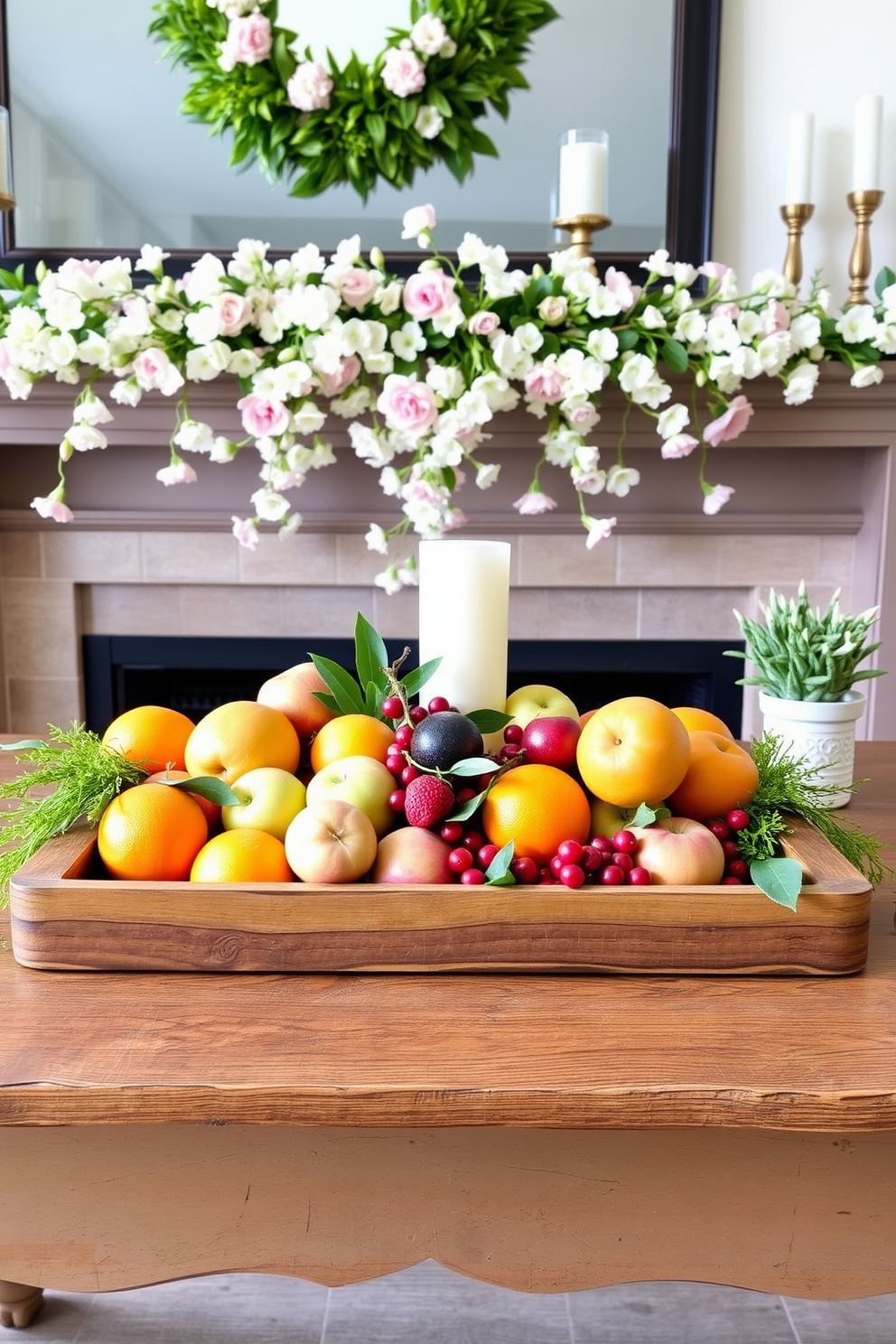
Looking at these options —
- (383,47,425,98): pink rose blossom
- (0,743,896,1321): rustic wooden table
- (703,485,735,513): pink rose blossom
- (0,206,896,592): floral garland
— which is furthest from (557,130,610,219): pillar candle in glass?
(0,743,896,1321): rustic wooden table

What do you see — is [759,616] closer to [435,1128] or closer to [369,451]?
[369,451]

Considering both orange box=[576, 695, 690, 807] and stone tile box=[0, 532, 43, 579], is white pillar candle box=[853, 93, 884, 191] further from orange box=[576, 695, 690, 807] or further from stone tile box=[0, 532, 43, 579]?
stone tile box=[0, 532, 43, 579]

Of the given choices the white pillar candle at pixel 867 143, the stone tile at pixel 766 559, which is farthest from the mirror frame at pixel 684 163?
the stone tile at pixel 766 559

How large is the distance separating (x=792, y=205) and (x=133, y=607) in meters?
1.60

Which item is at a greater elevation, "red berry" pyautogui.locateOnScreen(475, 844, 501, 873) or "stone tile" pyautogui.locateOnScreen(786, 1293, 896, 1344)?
"red berry" pyautogui.locateOnScreen(475, 844, 501, 873)

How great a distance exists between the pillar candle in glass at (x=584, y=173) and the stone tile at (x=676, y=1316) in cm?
176

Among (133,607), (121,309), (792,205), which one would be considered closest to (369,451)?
(121,309)

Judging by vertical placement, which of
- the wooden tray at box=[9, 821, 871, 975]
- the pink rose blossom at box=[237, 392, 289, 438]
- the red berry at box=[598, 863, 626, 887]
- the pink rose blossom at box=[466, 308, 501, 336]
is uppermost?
the pink rose blossom at box=[466, 308, 501, 336]

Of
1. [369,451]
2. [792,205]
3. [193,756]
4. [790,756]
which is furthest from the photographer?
[792,205]

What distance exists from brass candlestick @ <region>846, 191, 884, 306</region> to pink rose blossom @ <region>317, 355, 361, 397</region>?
3.16ft

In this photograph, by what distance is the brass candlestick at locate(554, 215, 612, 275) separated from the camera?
77.7 inches

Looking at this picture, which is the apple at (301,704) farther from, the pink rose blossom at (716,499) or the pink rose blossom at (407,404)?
the pink rose blossom at (716,499)

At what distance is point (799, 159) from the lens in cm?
201

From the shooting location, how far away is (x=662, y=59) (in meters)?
2.10
